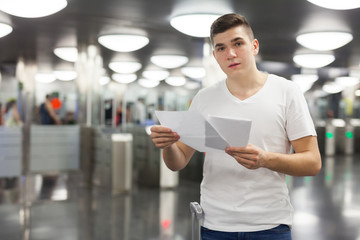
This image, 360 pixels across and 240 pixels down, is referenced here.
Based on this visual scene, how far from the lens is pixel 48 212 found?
678 cm

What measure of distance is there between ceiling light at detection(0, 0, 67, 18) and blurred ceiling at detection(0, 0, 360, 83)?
22.7 inches

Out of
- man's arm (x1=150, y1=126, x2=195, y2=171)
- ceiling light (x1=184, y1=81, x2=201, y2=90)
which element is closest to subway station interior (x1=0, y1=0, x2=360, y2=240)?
ceiling light (x1=184, y1=81, x2=201, y2=90)

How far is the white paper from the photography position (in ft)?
4.86

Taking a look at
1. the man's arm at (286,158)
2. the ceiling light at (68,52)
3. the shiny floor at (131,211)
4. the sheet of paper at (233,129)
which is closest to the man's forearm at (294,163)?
the man's arm at (286,158)

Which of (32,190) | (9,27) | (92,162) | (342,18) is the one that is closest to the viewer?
(342,18)

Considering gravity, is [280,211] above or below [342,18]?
below

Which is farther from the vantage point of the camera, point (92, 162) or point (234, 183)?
point (92, 162)

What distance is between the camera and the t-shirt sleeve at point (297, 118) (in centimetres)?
163

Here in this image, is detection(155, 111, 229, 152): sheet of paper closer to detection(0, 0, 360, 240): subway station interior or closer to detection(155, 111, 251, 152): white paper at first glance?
detection(155, 111, 251, 152): white paper

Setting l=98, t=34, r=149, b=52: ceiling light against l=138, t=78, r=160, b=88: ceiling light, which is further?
l=138, t=78, r=160, b=88: ceiling light

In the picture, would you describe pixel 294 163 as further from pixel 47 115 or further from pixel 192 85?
pixel 192 85

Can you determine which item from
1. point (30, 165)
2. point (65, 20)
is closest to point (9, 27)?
point (65, 20)

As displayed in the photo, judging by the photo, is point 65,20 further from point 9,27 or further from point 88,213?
point 88,213

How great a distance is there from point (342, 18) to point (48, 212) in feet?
19.8
